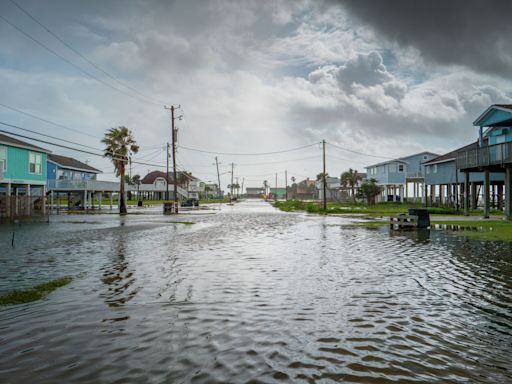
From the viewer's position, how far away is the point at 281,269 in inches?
455

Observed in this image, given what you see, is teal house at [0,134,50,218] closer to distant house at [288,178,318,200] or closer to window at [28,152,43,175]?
window at [28,152,43,175]

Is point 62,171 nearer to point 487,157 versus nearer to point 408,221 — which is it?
point 408,221

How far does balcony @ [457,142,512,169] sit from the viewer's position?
2859 centimetres

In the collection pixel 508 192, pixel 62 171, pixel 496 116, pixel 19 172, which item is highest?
pixel 496 116

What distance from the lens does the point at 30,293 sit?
28.2 ft

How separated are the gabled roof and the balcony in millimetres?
3497

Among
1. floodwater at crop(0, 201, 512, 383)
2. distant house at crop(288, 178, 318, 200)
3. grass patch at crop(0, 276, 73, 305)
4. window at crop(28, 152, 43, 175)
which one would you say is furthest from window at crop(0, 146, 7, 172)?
distant house at crop(288, 178, 318, 200)

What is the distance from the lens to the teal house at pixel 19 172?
32.8 meters

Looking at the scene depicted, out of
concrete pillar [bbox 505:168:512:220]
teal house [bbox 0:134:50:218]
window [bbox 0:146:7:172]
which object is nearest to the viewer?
concrete pillar [bbox 505:168:512:220]

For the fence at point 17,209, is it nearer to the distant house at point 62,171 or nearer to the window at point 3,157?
the window at point 3,157

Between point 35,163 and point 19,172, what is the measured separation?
119 inches

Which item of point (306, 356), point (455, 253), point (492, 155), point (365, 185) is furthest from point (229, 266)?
point (365, 185)

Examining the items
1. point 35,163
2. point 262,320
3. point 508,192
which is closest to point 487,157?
point 508,192

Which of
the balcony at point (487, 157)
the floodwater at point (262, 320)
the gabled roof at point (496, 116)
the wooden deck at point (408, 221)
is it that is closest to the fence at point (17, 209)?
the floodwater at point (262, 320)
